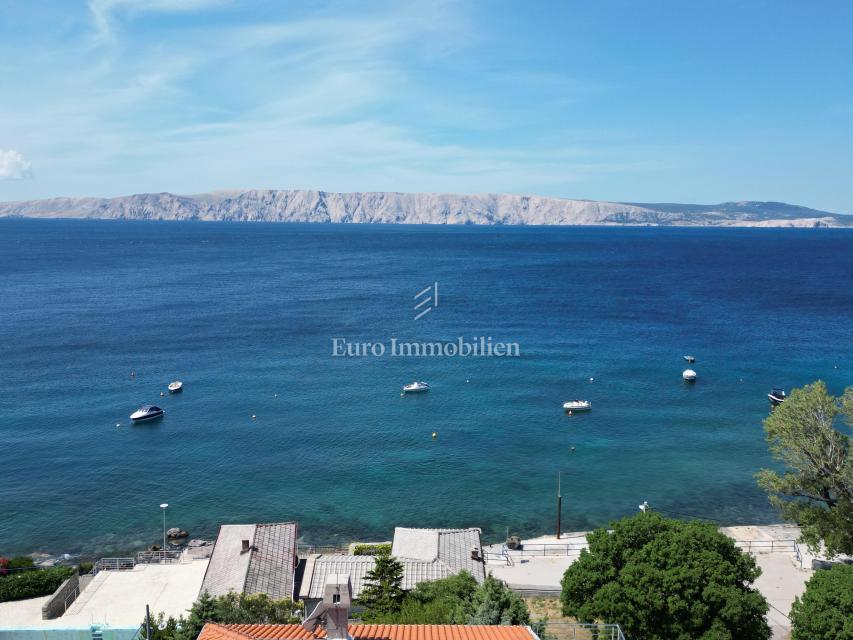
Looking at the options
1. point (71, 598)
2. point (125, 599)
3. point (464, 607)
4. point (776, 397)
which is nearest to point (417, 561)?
point (464, 607)

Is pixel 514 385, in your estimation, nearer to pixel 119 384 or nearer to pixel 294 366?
pixel 294 366

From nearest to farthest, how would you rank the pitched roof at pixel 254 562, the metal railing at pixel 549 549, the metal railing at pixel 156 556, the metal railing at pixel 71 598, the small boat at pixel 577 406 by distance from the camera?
the metal railing at pixel 71 598 < the pitched roof at pixel 254 562 < the metal railing at pixel 549 549 < the metal railing at pixel 156 556 < the small boat at pixel 577 406

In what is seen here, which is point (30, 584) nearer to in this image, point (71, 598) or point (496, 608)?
point (71, 598)

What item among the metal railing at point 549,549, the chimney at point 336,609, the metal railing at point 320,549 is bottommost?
the metal railing at point 320,549

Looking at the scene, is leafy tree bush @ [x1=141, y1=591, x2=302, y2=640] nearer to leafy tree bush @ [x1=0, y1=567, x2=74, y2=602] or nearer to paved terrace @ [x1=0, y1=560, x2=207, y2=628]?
paved terrace @ [x1=0, y1=560, x2=207, y2=628]

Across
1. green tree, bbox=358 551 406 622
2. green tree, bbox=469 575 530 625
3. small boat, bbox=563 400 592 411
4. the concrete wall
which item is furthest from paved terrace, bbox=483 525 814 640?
small boat, bbox=563 400 592 411

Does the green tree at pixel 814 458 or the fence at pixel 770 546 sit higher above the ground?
the green tree at pixel 814 458

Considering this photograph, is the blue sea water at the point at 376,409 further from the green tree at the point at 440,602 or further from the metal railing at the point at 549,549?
the green tree at the point at 440,602

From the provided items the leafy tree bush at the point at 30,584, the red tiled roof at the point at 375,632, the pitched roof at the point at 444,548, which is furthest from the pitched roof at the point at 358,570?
the red tiled roof at the point at 375,632
